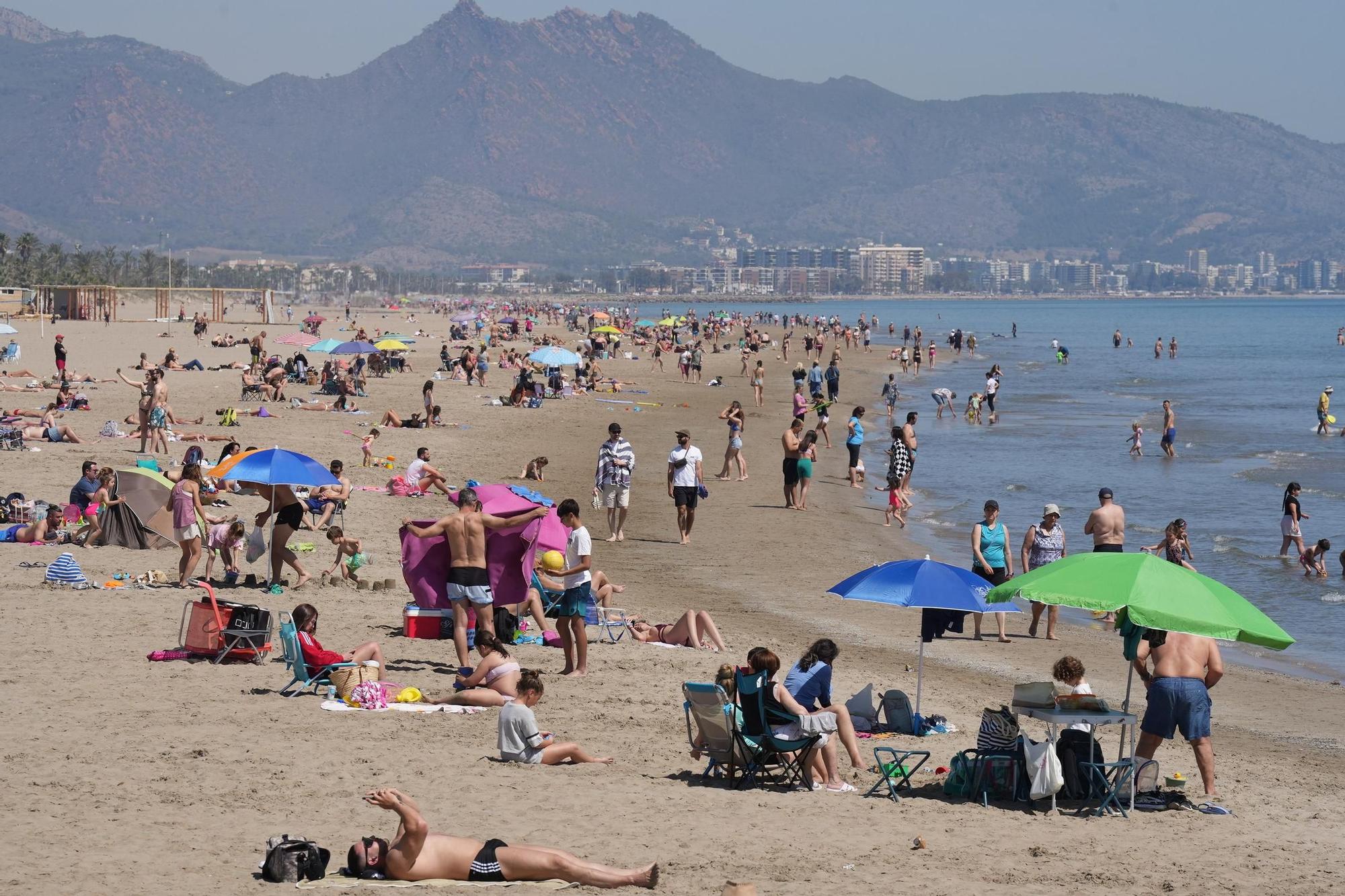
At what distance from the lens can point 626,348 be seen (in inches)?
2601

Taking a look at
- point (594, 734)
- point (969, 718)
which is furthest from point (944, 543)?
point (594, 734)

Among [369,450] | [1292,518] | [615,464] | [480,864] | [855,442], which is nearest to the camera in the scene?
[480,864]

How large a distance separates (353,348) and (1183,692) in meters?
28.7

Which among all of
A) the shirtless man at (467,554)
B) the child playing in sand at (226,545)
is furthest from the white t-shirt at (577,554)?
the child playing in sand at (226,545)

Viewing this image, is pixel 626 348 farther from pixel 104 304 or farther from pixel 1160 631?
pixel 1160 631

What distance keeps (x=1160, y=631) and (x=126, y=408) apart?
23547 mm

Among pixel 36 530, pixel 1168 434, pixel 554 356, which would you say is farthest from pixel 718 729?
pixel 554 356

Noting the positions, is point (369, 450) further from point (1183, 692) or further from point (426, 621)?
point (1183, 692)

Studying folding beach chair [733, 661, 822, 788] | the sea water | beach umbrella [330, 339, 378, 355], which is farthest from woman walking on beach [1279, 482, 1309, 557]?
beach umbrella [330, 339, 378, 355]

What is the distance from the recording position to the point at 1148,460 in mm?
30828

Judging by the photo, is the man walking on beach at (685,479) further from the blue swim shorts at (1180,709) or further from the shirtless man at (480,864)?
the shirtless man at (480,864)

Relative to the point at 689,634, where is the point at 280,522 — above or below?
above

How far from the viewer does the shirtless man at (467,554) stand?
35.4 feet

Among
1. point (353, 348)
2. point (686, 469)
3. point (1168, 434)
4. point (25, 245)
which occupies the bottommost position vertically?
point (1168, 434)
